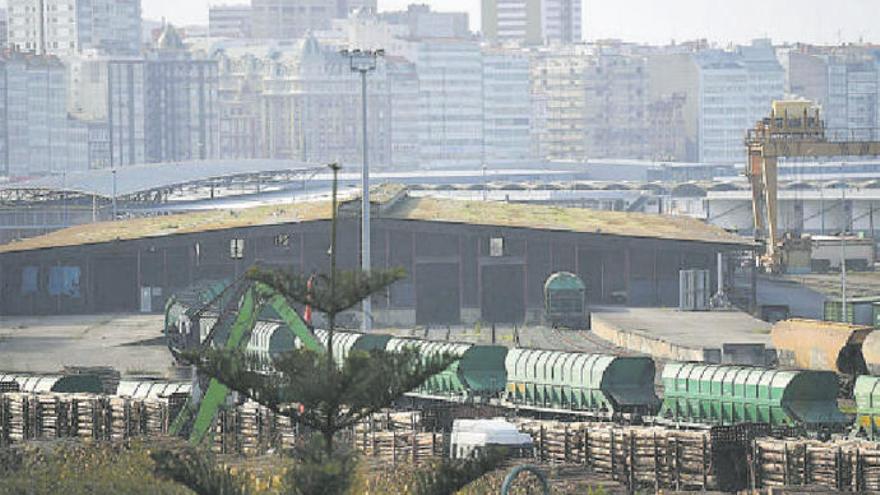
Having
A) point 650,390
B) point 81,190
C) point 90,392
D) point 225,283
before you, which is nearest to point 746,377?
point 650,390

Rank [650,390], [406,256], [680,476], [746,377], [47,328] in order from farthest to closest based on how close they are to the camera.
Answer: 1. [406,256]
2. [47,328]
3. [650,390]
4. [746,377]
5. [680,476]

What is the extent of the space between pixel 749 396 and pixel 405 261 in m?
50.1

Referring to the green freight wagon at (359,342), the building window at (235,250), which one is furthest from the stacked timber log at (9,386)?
the building window at (235,250)

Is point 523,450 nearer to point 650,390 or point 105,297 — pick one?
point 650,390

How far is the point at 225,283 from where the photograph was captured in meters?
108

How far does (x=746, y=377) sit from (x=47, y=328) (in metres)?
48.1

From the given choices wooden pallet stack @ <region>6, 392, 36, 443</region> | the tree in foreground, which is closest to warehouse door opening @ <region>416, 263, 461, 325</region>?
wooden pallet stack @ <region>6, 392, 36, 443</region>

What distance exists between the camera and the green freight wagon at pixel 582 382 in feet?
223

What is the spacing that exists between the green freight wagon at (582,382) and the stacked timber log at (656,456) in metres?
11.5

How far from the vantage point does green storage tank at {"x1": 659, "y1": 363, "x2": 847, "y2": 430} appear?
6225 centimetres

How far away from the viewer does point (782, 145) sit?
470 feet

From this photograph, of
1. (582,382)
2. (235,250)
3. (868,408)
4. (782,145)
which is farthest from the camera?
(782,145)

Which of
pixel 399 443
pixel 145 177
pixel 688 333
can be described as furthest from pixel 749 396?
pixel 145 177

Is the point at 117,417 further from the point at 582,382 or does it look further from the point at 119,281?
the point at 119,281
